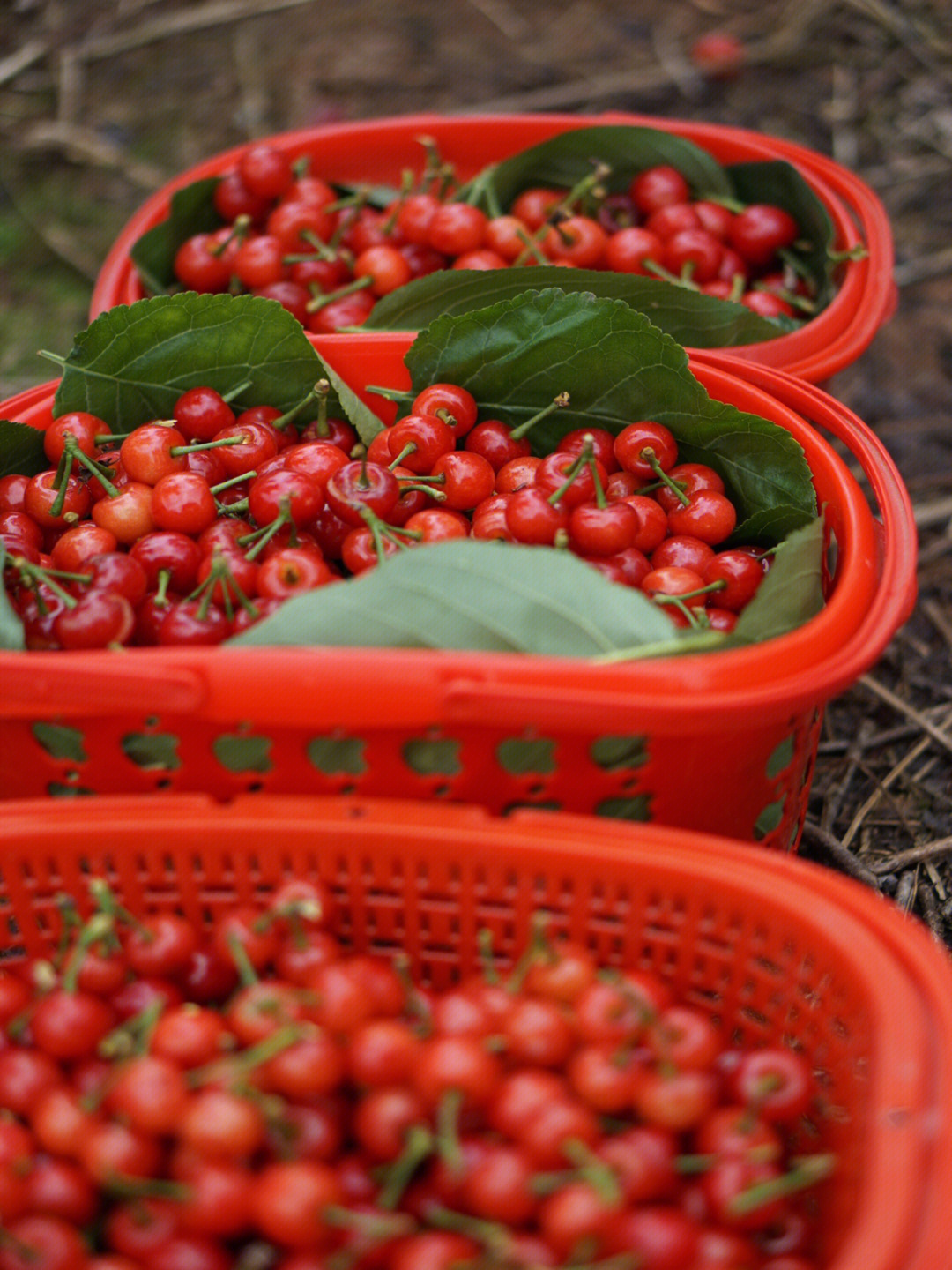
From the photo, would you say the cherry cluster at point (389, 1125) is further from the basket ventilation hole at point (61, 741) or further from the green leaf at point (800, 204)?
the green leaf at point (800, 204)

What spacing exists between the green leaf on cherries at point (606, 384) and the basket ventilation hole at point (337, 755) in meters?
0.85

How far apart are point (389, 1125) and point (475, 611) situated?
0.65 meters

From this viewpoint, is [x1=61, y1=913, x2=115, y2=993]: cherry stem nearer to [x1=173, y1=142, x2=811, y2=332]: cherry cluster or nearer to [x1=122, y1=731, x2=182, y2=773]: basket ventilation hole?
[x1=122, y1=731, x2=182, y2=773]: basket ventilation hole

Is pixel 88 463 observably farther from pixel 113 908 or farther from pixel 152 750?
pixel 113 908

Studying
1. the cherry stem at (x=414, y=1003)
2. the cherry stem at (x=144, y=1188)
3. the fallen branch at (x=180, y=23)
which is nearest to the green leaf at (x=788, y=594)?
the cherry stem at (x=414, y=1003)

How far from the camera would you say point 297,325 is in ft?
7.00

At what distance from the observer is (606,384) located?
6.94ft

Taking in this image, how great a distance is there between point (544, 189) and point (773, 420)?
128cm

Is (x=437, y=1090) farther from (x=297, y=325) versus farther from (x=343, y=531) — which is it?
(x=297, y=325)

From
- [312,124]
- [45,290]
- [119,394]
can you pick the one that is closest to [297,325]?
[119,394]

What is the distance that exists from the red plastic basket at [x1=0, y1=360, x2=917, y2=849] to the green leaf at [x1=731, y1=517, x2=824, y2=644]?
0.23ft

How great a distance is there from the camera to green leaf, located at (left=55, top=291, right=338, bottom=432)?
2.13 meters

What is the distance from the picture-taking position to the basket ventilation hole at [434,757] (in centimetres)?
155

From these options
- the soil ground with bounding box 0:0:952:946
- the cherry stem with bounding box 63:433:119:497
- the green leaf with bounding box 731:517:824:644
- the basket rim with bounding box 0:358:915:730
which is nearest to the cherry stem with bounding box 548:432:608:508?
the green leaf with bounding box 731:517:824:644
